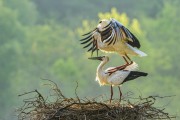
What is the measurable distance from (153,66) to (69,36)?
188 inches

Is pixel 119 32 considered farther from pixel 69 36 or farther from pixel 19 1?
pixel 19 1

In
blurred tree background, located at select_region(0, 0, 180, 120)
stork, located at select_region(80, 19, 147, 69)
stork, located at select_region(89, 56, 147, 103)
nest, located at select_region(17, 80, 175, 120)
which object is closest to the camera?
nest, located at select_region(17, 80, 175, 120)

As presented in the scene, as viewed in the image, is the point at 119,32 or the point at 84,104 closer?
the point at 84,104

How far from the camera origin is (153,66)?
29.4 m

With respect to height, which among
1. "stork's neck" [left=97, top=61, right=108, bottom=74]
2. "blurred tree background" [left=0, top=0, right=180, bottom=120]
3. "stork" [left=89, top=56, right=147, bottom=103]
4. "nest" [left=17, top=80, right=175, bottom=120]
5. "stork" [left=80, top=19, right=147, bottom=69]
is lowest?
"nest" [left=17, top=80, right=175, bottom=120]

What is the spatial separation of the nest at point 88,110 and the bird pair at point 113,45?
21 cm

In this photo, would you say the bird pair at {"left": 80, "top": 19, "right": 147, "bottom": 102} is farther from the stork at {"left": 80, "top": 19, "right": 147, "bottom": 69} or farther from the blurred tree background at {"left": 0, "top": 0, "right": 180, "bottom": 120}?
the blurred tree background at {"left": 0, "top": 0, "right": 180, "bottom": 120}

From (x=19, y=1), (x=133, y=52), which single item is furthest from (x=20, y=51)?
(x=133, y=52)

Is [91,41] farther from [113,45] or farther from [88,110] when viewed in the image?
[88,110]

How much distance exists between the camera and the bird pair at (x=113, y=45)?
531 cm

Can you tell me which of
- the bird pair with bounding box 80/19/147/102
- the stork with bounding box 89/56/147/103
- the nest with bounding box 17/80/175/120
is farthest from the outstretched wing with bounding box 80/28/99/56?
the nest with bounding box 17/80/175/120

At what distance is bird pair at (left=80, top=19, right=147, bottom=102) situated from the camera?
5.31 metres

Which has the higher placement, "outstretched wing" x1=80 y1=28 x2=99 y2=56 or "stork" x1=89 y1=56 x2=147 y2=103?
"outstretched wing" x1=80 y1=28 x2=99 y2=56

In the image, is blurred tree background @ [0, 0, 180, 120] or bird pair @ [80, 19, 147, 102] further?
blurred tree background @ [0, 0, 180, 120]
